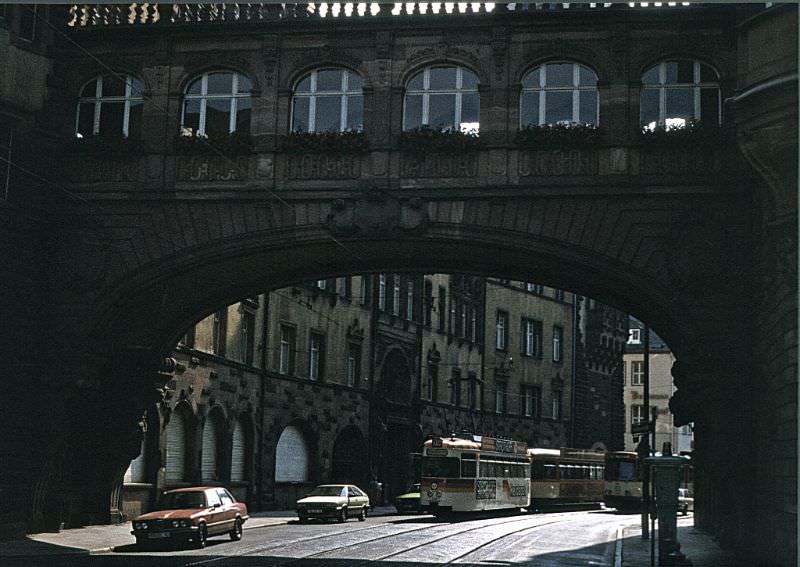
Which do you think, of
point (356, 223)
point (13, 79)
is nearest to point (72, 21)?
point (13, 79)

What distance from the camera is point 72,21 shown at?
30781 millimetres

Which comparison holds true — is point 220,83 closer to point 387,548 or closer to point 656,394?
point 387,548

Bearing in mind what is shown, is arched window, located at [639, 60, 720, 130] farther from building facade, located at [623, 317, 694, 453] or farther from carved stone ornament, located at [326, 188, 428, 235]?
building facade, located at [623, 317, 694, 453]

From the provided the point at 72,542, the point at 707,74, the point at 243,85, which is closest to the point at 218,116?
the point at 243,85

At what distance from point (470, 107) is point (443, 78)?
930 mm

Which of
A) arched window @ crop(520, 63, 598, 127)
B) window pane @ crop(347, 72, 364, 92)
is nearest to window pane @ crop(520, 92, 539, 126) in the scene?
arched window @ crop(520, 63, 598, 127)

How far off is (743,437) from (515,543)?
772 cm

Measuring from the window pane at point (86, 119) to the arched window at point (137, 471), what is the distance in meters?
10.9

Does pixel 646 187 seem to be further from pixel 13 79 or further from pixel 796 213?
pixel 13 79

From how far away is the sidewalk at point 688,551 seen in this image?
84.9ft

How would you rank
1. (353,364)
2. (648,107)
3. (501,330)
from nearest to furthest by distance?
(648,107) → (353,364) → (501,330)

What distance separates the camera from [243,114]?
30.1 meters

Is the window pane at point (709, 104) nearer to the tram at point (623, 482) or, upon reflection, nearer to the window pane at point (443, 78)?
the window pane at point (443, 78)

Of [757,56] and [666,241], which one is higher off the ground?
[757,56]
